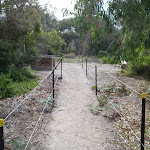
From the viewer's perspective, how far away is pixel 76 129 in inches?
166

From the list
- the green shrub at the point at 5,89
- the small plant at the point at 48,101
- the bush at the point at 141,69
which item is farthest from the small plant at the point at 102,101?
the bush at the point at 141,69

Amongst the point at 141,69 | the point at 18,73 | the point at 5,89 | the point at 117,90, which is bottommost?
the point at 117,90

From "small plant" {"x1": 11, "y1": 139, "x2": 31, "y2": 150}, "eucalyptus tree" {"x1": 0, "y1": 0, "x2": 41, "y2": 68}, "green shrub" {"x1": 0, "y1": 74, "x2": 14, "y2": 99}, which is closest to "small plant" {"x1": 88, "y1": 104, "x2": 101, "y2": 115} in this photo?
"small plant" {"x1": 11, "y1": 139, "x2": 31, "y2": 150}

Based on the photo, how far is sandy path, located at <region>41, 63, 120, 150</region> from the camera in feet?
11.6

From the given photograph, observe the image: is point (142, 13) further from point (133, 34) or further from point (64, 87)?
point (64, 87)

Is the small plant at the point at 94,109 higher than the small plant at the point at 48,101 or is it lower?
lower

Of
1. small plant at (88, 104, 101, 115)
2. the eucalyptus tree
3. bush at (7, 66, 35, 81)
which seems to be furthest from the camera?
the eucalyptus tree

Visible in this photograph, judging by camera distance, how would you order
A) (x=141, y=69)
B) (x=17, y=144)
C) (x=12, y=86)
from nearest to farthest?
1. (x=17, y=144)
2. (x=12, y=86)
3. (x=141, y=69)

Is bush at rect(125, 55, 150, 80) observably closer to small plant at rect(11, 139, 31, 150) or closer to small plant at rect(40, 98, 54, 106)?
small plant at rect(40, 98, 54, 106)

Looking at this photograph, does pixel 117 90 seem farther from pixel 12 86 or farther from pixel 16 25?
pixel 16 25

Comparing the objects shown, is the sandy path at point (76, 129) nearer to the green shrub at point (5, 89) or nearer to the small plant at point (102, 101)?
the small plant at point (102, 101)

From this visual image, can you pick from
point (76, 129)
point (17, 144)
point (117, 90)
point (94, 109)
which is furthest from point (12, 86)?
point (117, 90)

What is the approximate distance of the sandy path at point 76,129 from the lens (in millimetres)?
3539

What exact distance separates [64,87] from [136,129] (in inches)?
171
